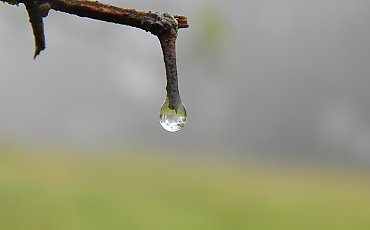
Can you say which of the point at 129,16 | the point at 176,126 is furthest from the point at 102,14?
the point at 176,126

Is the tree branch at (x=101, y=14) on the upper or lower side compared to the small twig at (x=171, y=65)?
→ upper

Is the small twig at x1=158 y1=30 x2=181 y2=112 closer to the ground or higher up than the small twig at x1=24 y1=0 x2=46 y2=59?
closer to the ground

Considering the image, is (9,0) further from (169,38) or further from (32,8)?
(169,38)

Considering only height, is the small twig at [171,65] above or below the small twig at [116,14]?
below

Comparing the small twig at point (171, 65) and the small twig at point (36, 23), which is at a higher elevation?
the small twig at point (36, 23)

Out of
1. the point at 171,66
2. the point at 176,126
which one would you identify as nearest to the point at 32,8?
the point at 171,66

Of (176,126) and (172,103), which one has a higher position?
(176,126)

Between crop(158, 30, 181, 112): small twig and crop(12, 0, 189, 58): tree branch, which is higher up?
crop(12, 0, 189, 58): tree branch

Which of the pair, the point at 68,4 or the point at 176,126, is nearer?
the point at 68,4

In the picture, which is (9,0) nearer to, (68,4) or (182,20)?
(68,4)

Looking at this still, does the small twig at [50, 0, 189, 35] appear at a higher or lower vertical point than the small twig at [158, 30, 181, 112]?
higher
